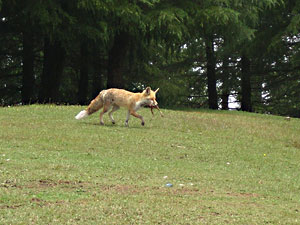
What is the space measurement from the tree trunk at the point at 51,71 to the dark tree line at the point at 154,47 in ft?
0.17

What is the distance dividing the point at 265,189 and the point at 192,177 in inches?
58.3

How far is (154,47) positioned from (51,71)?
7.90m

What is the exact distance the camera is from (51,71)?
89.1ft

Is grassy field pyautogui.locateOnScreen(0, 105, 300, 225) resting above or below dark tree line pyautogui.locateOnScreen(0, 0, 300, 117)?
below

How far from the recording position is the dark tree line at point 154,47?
2395 cm

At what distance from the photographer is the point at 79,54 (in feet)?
107

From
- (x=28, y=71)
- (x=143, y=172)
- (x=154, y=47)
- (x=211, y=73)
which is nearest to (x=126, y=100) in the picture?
(x=143, y=172)

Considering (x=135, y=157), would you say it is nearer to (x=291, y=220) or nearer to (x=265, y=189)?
(x=265, y=189)

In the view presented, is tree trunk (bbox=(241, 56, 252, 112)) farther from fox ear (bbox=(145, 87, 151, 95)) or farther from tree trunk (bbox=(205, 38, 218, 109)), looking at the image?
fox ear (bbox=(145, 87, 151, 95))

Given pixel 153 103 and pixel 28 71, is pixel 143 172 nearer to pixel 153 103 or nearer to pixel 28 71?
pixel 153 103

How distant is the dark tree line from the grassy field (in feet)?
20.3

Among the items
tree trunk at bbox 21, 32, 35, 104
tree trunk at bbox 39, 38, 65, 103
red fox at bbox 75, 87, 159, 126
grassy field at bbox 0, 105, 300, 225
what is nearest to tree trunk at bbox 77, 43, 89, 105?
tree trunk at bbox 39, 38, 65, 103

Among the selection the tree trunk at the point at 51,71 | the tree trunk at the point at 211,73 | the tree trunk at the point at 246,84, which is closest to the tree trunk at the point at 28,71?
the tree trunk at the point at 51,71

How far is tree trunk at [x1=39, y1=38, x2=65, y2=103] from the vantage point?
27.2m
